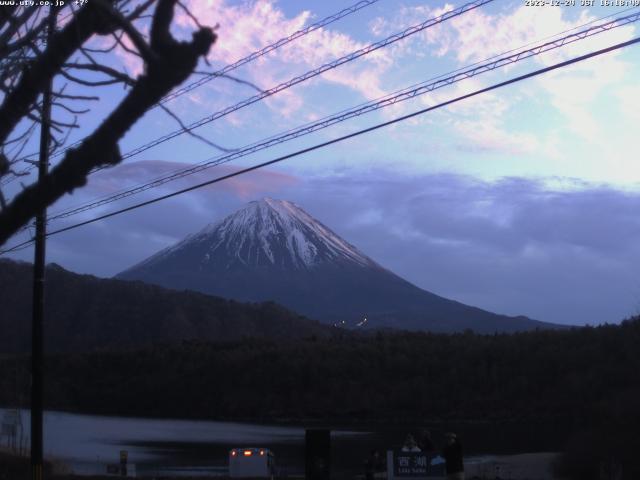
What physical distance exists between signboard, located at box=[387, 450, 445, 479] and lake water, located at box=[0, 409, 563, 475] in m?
8.67

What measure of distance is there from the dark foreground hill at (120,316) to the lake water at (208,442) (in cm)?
5097

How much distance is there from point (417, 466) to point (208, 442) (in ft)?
83.0

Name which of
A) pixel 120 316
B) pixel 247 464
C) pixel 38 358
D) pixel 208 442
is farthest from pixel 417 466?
pixel 120 316

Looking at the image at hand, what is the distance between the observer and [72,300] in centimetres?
12081

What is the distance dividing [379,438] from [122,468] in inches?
849

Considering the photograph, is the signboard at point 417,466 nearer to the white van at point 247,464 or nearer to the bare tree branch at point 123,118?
the white van at point 247,464

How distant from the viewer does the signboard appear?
68.7 feet

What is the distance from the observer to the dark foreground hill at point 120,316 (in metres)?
113

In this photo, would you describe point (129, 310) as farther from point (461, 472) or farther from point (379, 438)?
point (461, 472)

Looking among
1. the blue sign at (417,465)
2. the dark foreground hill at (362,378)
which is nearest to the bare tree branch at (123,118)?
the blue sign at (417,465)

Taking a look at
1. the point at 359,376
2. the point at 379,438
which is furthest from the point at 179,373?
the point at 379,438

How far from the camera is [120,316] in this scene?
11819cm

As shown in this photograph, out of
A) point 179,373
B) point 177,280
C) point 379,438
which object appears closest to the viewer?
point 379,438

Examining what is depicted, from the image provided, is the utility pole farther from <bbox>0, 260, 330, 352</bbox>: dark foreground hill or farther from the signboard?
<bbox>0, 260, 330, 352</bbox>: dark foreground hill
